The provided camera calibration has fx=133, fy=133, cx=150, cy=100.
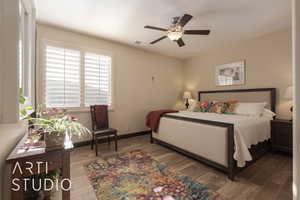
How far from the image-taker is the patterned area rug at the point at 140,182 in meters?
1.58

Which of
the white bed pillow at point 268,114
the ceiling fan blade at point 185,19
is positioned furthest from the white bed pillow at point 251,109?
the ceiling fan blade at point 185,19

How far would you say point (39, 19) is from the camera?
2588mm

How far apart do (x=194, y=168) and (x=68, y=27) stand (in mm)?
3754

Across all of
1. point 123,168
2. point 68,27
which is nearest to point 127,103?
point 123,168

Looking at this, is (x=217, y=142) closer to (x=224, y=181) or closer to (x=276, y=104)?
→ (x=224, y=181)

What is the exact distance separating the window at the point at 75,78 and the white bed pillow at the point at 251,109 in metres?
3.27

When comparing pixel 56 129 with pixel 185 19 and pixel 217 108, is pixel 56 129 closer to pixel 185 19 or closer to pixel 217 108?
pixel 185 19

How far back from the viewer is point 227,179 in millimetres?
1894

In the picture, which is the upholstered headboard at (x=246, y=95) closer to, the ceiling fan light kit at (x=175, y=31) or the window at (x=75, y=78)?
the ceiling fan light kit at (x=175, y=31)

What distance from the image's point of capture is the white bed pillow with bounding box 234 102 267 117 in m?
2.92

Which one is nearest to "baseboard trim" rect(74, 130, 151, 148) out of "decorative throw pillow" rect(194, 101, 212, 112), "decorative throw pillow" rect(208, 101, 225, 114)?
"decorative throw pillow" rect(194, 101, 212, 112)

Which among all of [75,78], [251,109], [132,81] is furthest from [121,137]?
[251,109]

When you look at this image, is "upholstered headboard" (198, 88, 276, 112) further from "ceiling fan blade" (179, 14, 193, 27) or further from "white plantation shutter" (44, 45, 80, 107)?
"white plantation shutter" (44, 45, 80, 107)

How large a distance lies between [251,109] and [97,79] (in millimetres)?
3731
